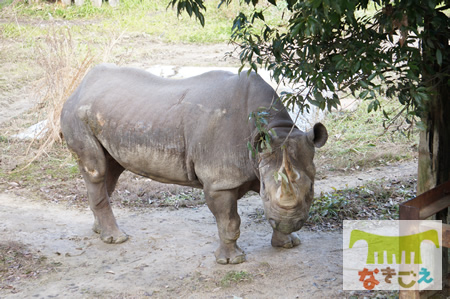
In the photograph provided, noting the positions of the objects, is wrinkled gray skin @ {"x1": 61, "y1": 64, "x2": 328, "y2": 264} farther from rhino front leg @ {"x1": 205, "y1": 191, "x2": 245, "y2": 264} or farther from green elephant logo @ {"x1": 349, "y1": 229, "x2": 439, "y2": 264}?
green elephant logo @ {"x1": 349, "y1": 229, "x2": 439, "y2": 264}

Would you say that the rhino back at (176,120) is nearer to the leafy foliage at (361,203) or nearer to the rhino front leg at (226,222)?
the rhino front leg at (226,222)

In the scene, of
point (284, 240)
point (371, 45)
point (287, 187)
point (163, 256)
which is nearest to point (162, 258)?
point (163, 256)

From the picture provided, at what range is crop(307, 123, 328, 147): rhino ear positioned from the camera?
4.59m

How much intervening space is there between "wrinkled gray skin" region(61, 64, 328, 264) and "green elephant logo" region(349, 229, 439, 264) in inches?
28.5

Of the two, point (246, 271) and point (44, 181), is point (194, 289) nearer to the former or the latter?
point (246, 271)

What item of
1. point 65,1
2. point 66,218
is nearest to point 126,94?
point 66,218

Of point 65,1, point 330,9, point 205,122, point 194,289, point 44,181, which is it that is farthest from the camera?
point 65,1

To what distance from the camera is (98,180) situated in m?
5.96

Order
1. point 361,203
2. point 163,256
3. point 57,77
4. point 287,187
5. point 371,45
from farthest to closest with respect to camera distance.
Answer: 1. point 57,77
2. point 361,203
3. point 163,256
4. point 287,187
5. point 371,45

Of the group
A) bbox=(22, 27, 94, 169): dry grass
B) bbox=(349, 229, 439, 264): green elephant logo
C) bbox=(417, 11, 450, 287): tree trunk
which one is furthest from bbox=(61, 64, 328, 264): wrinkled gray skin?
bbox=(22, 27, 94, 169): dry grass

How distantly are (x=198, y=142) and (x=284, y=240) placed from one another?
4.37 ft

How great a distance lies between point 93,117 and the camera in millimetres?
5703

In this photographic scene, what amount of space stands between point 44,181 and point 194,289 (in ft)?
13.7

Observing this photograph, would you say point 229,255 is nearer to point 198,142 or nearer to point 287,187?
point 198,142
